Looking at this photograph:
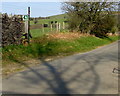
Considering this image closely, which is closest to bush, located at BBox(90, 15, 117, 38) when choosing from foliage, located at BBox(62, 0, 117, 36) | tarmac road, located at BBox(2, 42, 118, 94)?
foliage, located at BBox(62, 0, 117, 36)

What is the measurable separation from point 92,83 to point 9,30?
6794 mm

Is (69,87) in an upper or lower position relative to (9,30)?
lower

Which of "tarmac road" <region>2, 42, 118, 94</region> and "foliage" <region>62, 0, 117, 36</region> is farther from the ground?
"foliage" <region>62, 0, 117, 36</region>

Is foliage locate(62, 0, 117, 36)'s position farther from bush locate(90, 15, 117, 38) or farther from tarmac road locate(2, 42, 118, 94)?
tarmac road locate(2, 42, 118, 94)

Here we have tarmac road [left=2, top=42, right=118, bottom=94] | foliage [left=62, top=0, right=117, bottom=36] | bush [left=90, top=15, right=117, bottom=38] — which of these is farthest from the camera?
bush [left=90, top=15, right=117, bottom=38]

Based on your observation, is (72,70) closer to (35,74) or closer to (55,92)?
(35,74)

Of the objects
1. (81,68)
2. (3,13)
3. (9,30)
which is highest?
(3,13)

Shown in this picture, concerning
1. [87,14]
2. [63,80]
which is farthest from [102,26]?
[63,80]

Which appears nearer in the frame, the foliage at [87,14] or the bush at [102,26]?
the foliage at [87,14]

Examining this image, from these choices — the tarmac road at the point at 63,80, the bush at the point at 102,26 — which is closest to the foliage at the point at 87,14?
the bush at the point at 102,26

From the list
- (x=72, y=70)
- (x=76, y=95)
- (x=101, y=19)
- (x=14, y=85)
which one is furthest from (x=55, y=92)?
(x=101, y=19)

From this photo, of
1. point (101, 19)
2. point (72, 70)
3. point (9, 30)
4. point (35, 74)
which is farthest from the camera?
point (101, 19)

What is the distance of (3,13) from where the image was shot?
11.1 metres

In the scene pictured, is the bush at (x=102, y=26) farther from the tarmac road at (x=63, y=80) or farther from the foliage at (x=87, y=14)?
the tarmac road at (x=63, y=80)
